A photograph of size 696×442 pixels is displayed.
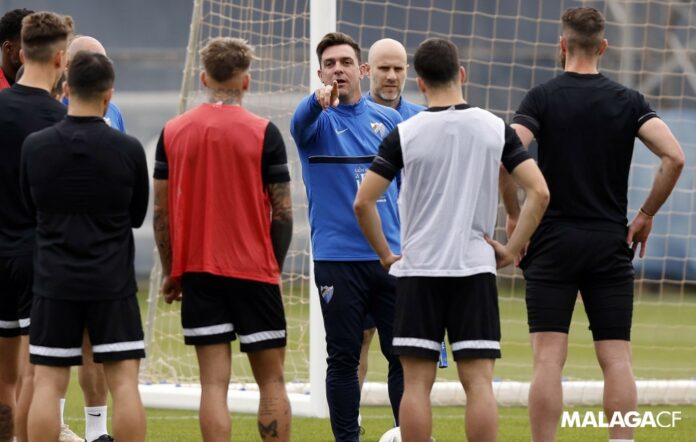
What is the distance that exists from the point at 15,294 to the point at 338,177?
175 cm

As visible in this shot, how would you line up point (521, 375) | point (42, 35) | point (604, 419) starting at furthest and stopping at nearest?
point (521, 375), point (604, 419), point (42, 35)

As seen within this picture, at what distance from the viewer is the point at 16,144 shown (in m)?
6.03

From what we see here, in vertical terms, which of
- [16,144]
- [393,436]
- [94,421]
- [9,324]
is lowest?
[393,436]

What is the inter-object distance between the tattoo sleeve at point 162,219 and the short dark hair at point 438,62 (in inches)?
49.0

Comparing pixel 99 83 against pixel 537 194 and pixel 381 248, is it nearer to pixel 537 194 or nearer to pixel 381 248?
pixel 381 248

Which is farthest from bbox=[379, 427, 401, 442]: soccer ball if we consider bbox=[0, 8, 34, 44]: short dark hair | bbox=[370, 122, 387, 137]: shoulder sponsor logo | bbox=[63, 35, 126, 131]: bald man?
bbox=[0, 8, 34, 44]: short dark hair

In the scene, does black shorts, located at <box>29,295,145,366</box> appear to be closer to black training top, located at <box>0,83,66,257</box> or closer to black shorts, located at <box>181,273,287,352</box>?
black shorts, located at <box>181,273,287,352</box>

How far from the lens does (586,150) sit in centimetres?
609

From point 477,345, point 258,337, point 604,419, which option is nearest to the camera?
point 477,345

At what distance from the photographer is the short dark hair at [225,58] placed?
→ 5.61m

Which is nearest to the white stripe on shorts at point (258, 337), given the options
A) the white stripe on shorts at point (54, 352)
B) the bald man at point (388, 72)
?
the white stripe on shorts at point (54, 352)

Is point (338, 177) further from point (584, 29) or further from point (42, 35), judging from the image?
point (42, 35)

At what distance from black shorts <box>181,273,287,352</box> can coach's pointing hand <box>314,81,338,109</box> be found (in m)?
Answer: 1.06

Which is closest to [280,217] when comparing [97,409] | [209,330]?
[209,330]
